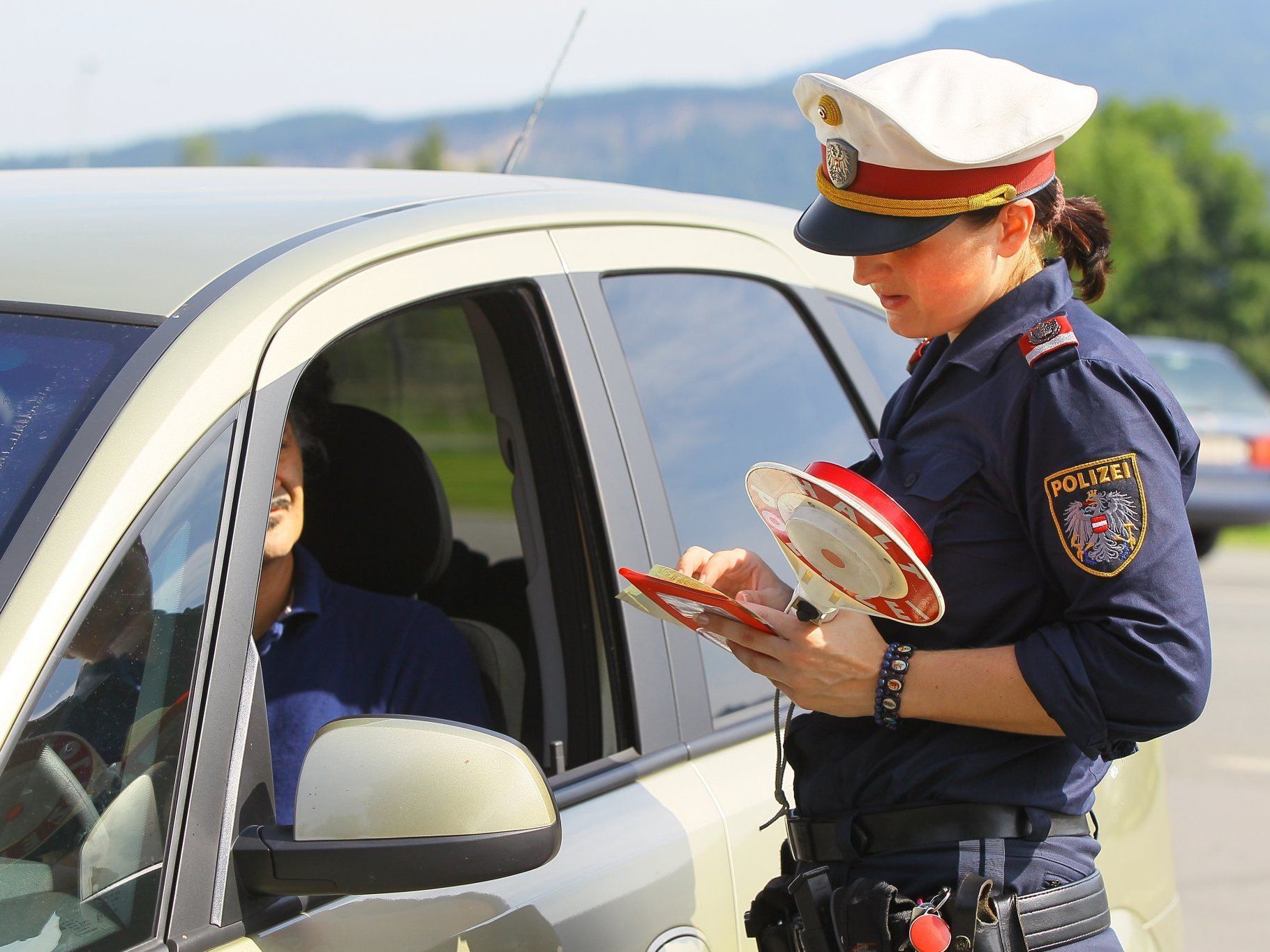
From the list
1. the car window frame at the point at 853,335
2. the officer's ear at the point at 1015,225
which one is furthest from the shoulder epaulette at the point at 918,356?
the car window frame at the point at 853,335

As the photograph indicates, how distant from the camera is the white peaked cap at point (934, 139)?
1515mm

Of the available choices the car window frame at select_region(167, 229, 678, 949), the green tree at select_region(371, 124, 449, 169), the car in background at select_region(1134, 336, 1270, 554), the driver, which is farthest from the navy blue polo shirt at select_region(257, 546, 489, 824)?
the green tree at select_region(371, 124, 449, 169)

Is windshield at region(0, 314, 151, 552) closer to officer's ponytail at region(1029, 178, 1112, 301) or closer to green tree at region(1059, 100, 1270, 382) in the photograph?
officer's ponytail at region(1029, 178, 1112, 301)

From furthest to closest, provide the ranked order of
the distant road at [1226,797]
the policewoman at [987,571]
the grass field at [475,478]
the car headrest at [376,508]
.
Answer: the distant road at [1226,797] < the car headrest at [376,508] < the grass field at [475,478] < the policewoman at [987,571]

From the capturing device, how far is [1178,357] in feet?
40.3

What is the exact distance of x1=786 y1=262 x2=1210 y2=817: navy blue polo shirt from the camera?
1.41m

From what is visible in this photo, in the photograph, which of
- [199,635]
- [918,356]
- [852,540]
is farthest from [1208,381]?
[199,635]

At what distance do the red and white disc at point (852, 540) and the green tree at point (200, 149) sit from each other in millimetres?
89949

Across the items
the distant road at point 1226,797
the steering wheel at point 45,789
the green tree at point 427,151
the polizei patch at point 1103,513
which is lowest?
the distant road at point 1226,797

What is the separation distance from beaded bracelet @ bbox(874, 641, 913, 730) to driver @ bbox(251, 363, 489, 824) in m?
0.89

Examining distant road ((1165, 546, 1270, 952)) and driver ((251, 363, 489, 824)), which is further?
distant road ((1165, 546, 1270, 952))

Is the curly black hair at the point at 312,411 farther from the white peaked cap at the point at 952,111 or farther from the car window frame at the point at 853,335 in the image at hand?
the white peaked cap at the point at 952,111

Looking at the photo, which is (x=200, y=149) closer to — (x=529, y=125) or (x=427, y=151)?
(x=427, y=151)

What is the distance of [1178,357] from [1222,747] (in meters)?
6.65
